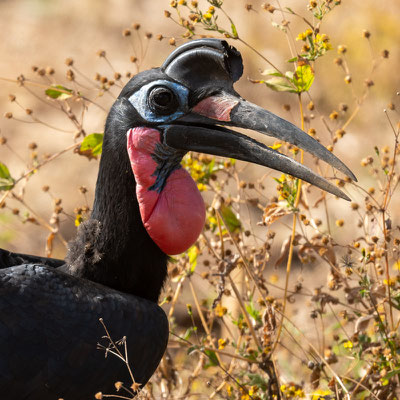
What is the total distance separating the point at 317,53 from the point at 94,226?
1.22 metres

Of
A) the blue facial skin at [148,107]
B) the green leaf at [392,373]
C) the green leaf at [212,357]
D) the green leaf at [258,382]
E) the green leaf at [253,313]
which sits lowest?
the green leaf at [258,382]

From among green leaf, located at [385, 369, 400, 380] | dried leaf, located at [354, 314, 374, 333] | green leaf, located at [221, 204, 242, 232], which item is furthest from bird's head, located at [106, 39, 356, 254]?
green leaf, located at [385, 369, 400, 380]

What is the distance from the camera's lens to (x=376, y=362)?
3.80 meters

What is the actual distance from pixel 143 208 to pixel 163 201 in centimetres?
9

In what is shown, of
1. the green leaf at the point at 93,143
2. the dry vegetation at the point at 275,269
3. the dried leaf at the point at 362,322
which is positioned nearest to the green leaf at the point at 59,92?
the dry vegetation at the point at 275,269

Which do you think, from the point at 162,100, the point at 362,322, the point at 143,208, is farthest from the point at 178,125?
the point at 362,322

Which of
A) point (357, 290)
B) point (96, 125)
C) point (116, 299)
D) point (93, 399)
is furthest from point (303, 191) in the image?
point (96, 125)

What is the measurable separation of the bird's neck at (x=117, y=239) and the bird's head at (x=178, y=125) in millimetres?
44

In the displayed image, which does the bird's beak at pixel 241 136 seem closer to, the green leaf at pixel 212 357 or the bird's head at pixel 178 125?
the bird's head at pixel 178 125

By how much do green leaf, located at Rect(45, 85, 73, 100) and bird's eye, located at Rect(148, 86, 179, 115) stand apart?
796 millimetres

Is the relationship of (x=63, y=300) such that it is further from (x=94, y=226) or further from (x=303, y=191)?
(x=303, y=191)

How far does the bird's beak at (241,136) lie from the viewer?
332 cm

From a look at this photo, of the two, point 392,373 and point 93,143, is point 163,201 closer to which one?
point 93,143

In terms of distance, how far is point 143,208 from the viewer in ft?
11.5
